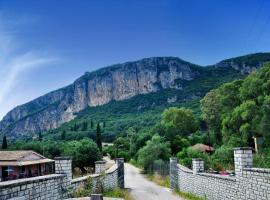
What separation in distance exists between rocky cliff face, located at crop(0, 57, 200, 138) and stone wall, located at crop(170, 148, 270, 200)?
123 meters

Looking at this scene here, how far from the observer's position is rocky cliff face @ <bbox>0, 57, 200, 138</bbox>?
151 metres

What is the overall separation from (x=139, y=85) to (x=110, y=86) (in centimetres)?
1698

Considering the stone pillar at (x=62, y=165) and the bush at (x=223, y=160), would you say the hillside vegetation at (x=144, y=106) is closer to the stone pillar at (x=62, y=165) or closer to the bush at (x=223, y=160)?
the bush at (x=223, y=160)

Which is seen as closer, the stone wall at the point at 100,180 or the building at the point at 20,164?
the stone wall at the point at 100,180

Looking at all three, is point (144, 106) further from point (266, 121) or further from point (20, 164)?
point (266, 121)

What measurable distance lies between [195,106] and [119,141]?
1234 inches

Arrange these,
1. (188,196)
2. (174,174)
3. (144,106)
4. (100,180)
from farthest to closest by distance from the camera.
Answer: (144,106), (174,174), (188,196), (100,180)

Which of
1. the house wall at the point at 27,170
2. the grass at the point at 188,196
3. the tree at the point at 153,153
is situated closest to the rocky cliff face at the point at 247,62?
the tree at the point at 153,153

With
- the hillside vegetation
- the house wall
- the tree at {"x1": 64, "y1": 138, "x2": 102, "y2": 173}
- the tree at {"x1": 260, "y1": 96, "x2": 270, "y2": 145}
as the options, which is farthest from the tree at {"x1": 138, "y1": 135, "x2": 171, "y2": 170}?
the hillside vegetation

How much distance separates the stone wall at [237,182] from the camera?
30.0 feet

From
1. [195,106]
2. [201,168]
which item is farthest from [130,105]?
[201,168]

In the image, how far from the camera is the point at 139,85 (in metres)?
160

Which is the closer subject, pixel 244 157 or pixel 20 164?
pixel 244 157

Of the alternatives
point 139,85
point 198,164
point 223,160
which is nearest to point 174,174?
point 198,164
